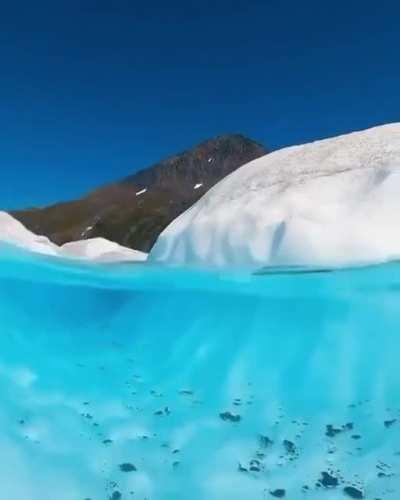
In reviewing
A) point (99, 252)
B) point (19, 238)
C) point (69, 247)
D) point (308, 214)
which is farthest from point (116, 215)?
point (308, 214)

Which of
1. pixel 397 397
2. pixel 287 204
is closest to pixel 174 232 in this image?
pixel 287 204

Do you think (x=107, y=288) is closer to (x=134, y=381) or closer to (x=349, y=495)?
(x=134, y=381)

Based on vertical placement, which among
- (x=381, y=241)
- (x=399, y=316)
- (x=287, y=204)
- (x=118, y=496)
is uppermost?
(x=287, y=204)

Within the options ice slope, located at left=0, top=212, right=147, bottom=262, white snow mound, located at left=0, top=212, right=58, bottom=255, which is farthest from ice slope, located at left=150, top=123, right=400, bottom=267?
white snow mound, located at left=0, top=212, right=58, bottom=255

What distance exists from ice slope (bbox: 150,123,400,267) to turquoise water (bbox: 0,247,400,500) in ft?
2.25

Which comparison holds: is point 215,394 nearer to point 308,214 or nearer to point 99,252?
point 308,214

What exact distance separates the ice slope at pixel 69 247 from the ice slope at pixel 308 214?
5.31 meters

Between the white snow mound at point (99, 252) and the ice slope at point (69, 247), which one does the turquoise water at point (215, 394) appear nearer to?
the ice slope at point (69, 247)

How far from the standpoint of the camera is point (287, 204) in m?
10.9

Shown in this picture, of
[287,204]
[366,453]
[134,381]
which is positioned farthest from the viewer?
[287,204]

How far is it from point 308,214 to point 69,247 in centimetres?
1322

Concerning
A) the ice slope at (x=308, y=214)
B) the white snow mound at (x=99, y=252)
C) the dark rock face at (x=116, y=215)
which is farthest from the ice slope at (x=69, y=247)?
the dark rock face at (x=116, y=215)

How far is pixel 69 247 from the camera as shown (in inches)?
830

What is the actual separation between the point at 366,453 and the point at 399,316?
16.2ft
